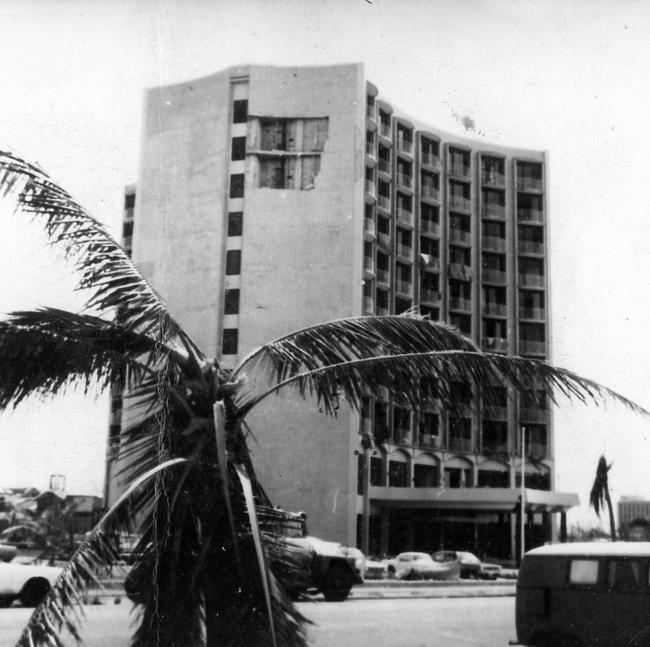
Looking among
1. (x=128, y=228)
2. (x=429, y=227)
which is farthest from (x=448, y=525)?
(x=128, y=228)

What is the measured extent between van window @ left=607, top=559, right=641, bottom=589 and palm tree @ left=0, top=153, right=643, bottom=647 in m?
1.58

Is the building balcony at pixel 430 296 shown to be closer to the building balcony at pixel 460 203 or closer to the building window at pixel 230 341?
the building balcony at pixel 460 203

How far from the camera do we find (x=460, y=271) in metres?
37.7

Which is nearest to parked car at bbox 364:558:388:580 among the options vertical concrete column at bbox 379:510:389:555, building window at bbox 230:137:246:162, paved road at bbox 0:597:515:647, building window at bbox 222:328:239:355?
paved road at bbox 0:597:515:647

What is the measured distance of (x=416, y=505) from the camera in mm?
34969

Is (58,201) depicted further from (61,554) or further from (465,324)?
(465,324)

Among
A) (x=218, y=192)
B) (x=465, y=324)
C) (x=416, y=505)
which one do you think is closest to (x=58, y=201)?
(x=218, y=192)

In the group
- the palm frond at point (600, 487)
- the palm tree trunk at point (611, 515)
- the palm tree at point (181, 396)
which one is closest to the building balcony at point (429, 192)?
the palm tree trunk at point (611, 515)

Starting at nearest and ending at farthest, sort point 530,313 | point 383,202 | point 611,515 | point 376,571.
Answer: point 611,515, point 376,571, point 530,313, point 383,202

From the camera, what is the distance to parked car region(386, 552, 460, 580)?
68.7ft

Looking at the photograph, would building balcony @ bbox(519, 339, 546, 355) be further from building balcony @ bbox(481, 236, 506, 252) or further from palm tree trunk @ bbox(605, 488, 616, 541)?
palm tree trunk @ bbox(605, 488, 616, 541)

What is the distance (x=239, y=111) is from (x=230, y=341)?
7.61 metres

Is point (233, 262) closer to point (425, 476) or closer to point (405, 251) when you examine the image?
point (405, 251)

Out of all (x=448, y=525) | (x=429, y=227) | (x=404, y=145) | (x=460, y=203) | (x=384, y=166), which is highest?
(x=404, y=145)
